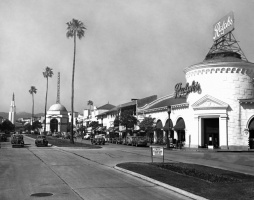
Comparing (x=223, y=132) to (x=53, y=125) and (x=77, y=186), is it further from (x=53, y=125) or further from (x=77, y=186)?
(x=53, y=125)

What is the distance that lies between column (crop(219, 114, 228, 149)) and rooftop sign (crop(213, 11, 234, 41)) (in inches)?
547

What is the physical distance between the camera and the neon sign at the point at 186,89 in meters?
49.7

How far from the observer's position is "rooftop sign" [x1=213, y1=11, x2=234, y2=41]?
49.0 meters

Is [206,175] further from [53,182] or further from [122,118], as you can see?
[122,118]

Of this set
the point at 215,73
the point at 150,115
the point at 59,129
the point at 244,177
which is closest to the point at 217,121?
the point at 215,73

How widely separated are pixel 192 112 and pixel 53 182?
3925 centimetres

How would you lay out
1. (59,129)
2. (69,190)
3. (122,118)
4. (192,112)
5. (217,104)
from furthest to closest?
(59,129), (122,118), (192,112), (217,104), (69,190)

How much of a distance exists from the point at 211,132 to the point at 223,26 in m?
17.4

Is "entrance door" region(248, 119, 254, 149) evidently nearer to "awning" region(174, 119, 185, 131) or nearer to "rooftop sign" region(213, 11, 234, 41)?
"awning" region(174, 119, 185, 131)

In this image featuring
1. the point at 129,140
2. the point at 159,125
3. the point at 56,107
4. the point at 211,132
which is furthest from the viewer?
the point at 56,107

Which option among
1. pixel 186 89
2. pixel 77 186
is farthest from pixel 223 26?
pixel 77 186

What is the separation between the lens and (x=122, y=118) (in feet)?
209

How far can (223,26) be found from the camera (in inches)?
2018

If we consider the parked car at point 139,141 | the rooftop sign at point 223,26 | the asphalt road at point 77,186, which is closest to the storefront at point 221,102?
the rooftop sign at point 223,26
